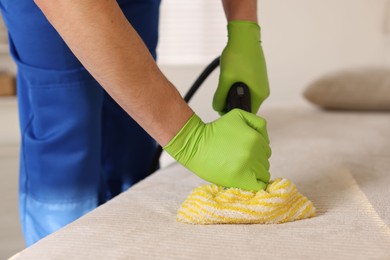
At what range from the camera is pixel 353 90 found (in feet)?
6.80

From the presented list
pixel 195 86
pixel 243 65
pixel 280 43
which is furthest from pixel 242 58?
pixel 280 43

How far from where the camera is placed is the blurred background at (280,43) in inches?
106

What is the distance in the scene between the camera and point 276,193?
2.92ft

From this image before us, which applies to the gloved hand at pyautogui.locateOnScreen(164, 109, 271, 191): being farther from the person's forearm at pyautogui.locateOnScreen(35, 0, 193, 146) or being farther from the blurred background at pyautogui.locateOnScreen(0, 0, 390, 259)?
the blurred background at pyautogui.locateOnScreen(0, 0, 390, 259)

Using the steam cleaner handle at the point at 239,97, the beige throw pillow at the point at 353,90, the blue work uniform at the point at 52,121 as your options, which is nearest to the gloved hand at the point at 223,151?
the steam cleaner handle at the point at 239,97

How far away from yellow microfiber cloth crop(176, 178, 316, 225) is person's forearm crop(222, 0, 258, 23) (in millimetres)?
495

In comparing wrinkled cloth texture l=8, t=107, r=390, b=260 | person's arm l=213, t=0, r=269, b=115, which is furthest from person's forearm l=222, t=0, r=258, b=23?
wrinkled cloth texture l=8, t=107, r=390, b=260

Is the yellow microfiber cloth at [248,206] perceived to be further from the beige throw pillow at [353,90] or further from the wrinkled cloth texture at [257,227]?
the beige throw pillow at [353,90]

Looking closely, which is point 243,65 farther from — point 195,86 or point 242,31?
point 195,86

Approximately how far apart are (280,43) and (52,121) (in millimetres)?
1828

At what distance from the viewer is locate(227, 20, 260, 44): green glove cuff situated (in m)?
1.23

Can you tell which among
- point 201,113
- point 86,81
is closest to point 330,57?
point 201,113

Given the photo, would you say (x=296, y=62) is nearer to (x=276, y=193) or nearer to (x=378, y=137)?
(x=378, y=137)

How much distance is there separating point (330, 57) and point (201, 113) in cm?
73
